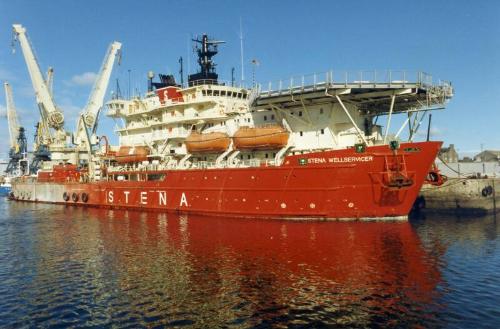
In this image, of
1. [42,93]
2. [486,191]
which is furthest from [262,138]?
[42,93]

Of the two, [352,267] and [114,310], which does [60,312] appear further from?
[352,267]

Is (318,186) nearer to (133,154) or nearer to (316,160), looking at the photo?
(316,160)

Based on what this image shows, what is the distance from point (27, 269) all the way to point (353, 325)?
14.0m

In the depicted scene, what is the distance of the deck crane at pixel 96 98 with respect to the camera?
183 feet

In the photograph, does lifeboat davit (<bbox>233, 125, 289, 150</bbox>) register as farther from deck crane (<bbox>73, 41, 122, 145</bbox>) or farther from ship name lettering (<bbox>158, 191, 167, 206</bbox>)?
deck crane (<bbox>73, 41, 122, 145</bbox>)

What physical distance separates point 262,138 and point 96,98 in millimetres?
38097

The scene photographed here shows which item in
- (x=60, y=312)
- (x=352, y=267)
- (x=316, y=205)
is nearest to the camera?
(x=60, y=312)

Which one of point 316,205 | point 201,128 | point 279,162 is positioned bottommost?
point 316,205

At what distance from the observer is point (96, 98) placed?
56.4 metres

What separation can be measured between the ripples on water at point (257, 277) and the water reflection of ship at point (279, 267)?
6 centimetres

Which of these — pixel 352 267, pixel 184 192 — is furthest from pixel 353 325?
pixel 184 192

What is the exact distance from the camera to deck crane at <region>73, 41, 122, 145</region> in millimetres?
55781

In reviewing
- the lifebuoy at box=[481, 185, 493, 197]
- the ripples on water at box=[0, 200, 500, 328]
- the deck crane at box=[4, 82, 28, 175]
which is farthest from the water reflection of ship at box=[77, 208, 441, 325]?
the deck crane at box=[4, 82, 28, 175]

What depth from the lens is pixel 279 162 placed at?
27.0 metres
